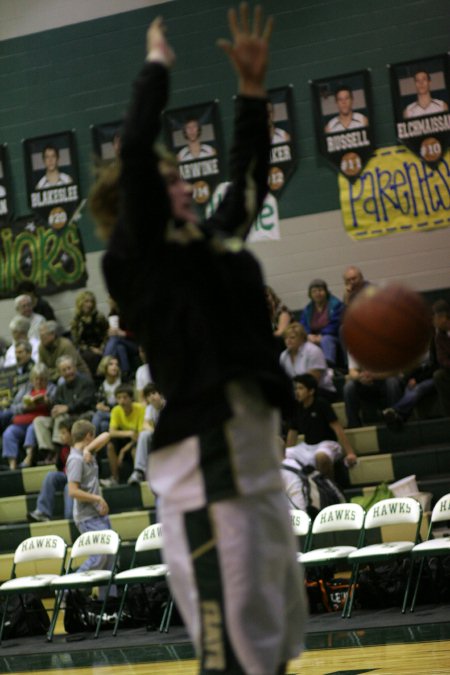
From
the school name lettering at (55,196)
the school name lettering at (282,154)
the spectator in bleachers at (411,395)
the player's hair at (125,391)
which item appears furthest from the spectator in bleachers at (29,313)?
the spectator in bleachers at (411,395)

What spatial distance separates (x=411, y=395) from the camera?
34.8 ft

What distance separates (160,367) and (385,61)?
10.9 m

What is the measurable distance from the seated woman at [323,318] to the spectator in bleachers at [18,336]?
3087mm

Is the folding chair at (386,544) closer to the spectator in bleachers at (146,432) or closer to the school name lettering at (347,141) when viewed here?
the spectator in bleachers at (146,432)

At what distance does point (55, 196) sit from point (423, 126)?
14.9 feet

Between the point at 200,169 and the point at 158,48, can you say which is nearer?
the point at 158,48

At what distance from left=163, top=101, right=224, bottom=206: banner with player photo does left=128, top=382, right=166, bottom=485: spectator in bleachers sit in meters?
3.56

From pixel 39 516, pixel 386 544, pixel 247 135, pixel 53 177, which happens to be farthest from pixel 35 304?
pixel 247 135

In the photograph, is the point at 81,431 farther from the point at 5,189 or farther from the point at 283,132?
the point at 5,189

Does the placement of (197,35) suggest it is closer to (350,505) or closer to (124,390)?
(124,390)

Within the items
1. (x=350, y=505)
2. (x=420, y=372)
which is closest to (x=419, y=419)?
(x=420, y=372)

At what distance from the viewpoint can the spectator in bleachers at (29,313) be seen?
13.2 metres

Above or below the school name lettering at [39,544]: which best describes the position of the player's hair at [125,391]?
above

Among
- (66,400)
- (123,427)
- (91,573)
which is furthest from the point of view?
(66,400)
